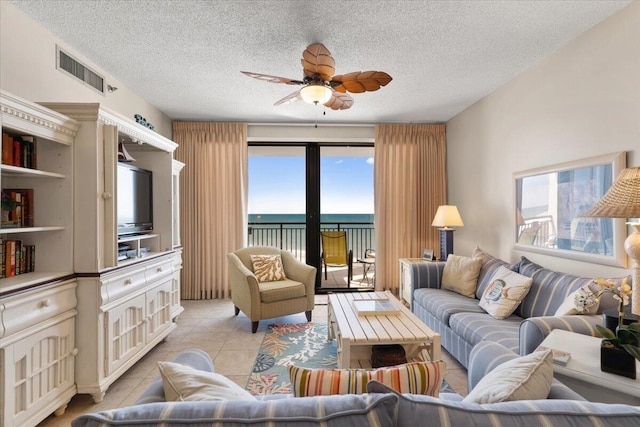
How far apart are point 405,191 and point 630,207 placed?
121 inches

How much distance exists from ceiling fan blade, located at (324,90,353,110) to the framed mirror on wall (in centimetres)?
182

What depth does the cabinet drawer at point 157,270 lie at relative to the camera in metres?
2.67

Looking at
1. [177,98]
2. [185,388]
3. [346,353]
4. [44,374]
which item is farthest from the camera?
[177,98]

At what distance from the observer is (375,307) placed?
8.27ft

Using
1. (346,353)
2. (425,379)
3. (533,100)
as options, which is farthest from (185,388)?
(533,100)

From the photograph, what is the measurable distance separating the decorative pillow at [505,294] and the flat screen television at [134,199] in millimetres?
3006

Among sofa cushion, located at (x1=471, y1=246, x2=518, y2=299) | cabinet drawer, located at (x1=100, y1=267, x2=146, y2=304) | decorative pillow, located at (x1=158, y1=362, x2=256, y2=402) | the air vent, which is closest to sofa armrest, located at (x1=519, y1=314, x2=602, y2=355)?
sofa cushion, located at (x1=471, y1=246, x2=518, y2=299)

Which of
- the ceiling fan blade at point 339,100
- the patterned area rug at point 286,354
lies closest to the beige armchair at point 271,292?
the patterned area rug at point 286,354

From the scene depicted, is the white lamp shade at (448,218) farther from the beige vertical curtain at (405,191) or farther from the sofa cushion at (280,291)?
the sofa cushion at (280,291)

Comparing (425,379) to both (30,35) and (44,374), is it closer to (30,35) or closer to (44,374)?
(44,374)

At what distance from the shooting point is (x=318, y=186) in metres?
4.64

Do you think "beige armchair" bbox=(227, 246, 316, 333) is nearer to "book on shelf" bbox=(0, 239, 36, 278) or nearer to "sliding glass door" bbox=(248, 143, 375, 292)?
"sliding glass door" bbox=(248, 143, 375, 292)

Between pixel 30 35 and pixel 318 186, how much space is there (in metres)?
3.30

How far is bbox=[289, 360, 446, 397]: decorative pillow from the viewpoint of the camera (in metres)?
0.88
